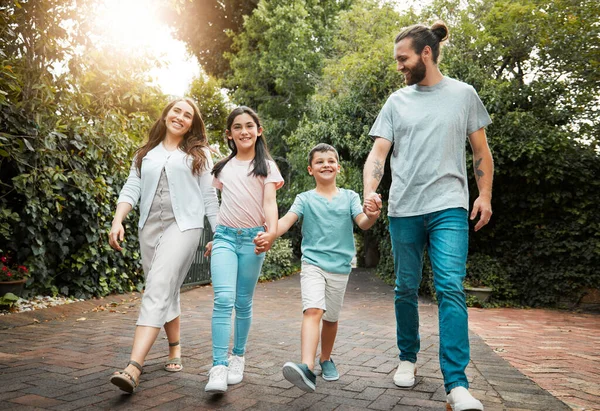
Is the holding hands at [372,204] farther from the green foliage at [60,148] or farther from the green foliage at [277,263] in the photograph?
the green foliage at [277,263]

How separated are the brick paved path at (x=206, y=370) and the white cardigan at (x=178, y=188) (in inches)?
41.2

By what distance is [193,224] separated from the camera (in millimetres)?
3238

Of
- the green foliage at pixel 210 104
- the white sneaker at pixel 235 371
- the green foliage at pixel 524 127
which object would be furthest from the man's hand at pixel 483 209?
the green foliage at pixel 210 104

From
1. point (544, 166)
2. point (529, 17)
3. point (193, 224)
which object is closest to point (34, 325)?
point (193, 224)

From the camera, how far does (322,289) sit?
121 inches

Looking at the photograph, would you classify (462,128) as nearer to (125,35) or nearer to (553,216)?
(125,35)

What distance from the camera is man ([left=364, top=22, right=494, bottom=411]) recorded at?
109 inches

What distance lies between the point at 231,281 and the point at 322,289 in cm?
56

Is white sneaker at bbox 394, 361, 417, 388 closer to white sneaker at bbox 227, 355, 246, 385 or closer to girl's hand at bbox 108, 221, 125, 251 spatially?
white sneaker at bbox 227, 355, 246, 385

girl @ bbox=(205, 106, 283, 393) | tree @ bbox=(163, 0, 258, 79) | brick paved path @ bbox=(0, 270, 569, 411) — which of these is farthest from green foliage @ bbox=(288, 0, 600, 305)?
tree @ bbox=(163, 0, 258, 79)

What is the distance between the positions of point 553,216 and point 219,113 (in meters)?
13.4

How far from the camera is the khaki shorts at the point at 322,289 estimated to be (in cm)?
301

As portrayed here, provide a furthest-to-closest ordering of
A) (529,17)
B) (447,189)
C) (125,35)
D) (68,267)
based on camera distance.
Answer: (529,17) < (68,267) < (125,35) < (447,189)

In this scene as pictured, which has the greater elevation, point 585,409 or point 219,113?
point 219,113
